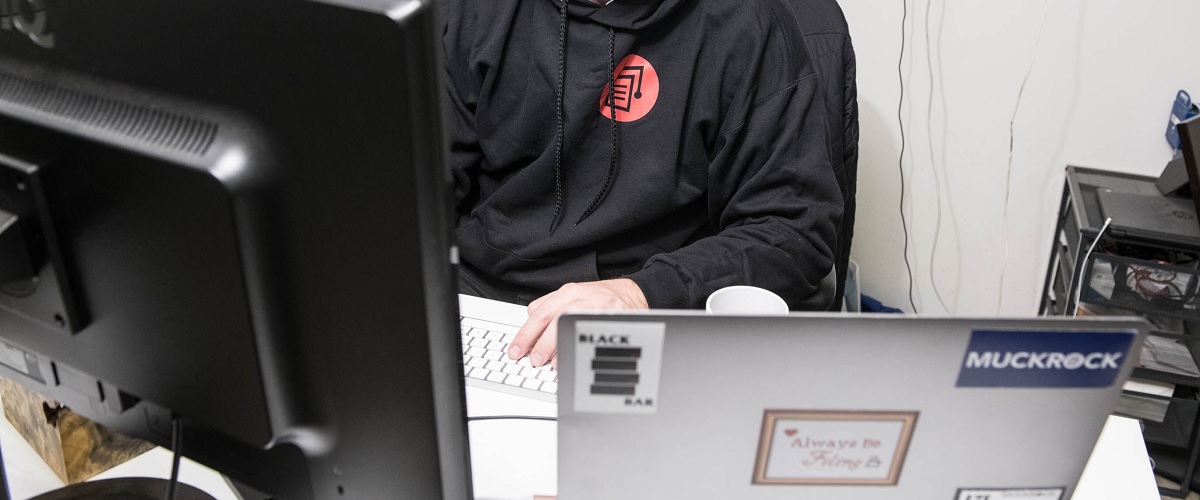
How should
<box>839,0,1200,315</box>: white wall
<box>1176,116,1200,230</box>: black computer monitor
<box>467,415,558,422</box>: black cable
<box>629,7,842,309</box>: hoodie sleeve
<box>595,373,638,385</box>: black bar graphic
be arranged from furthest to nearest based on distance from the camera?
<box>839,0,1200,315</box>: white wall, <box>1176,116,1200,230</box>: black computer monitor, <box>629,7,842,309</box>: hoodie sleeve, <box>467,415,558,422</box>: black cable, <box>595,373,638,385</box>: black bar graphic

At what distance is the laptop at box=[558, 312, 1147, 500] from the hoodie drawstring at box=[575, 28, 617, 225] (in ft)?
2.39

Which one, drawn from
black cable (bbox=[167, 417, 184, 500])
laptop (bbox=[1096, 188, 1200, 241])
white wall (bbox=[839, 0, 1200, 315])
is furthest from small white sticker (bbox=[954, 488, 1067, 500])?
white wall (bbox=[839, 0, 1200, 315])

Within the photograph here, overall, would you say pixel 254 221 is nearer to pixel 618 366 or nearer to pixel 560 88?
pixel 618 366

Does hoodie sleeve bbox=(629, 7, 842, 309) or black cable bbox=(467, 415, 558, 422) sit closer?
black cable bbox=(467, 415, 558, 422)

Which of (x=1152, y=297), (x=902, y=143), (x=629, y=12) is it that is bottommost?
(x=1152, y=297)

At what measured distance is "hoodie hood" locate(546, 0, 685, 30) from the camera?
4.15 feet

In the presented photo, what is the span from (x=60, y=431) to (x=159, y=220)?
43 centimetres

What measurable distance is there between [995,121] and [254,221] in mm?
1997

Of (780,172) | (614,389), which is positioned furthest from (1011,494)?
(780,172)

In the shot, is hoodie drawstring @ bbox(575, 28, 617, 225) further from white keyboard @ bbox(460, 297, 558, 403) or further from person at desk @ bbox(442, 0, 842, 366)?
white keyboard @ bbox(460, 297, 558, 403)

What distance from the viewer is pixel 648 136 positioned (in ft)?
4.28

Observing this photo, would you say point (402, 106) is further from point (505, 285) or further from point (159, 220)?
point (505, 285)

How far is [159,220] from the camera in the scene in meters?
0.53

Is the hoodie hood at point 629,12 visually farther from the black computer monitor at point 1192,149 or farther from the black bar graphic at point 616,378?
the black computer monitor at point 1192,149
